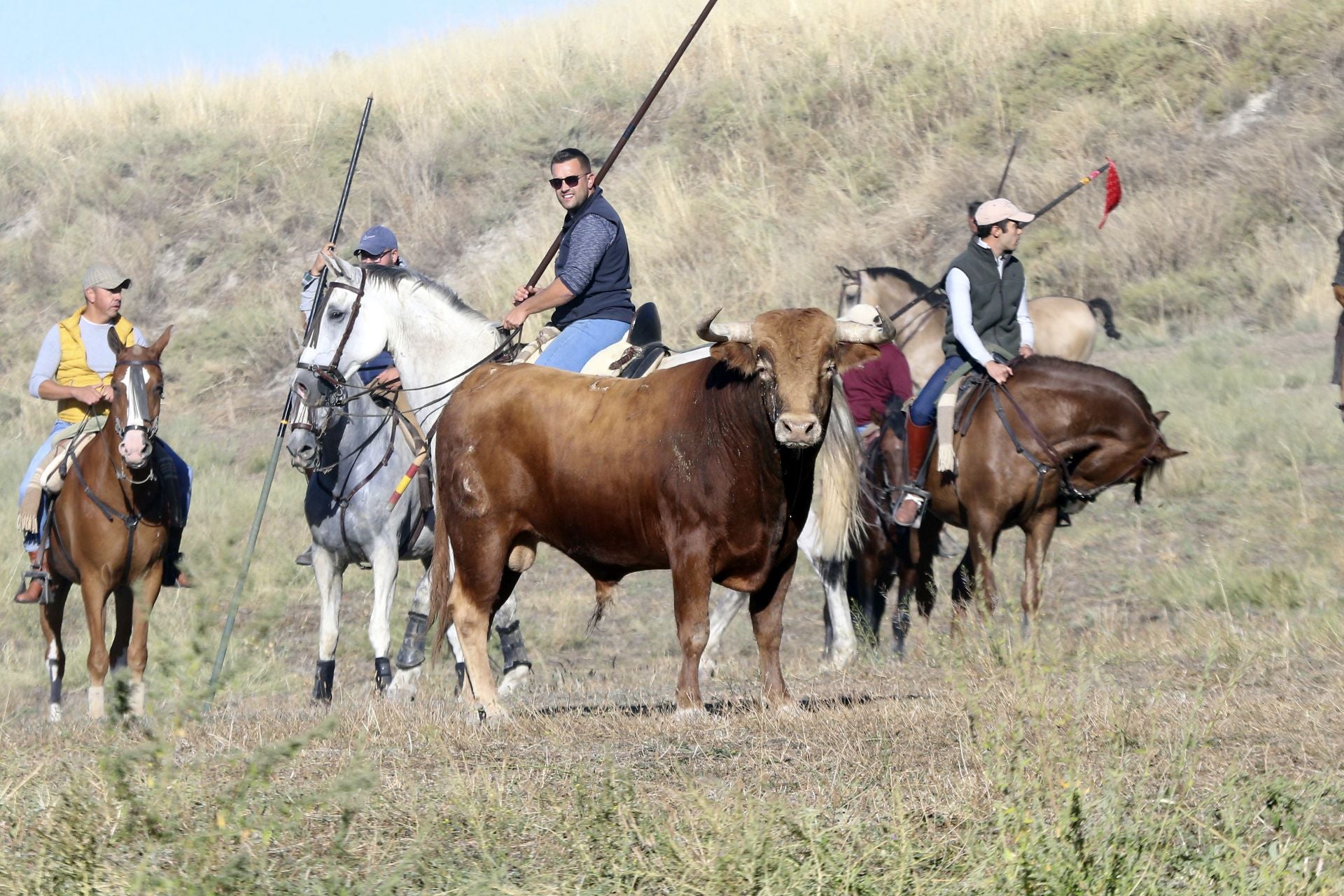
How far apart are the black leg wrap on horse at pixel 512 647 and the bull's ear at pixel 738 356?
168 inches

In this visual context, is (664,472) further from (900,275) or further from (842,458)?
(900,275)

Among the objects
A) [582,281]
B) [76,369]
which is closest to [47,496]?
[76,369]

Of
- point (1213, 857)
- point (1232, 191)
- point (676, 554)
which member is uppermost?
point (1232, 191)

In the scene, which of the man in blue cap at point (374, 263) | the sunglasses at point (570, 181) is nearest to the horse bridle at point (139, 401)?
the man in blue cap at point (374, 263)

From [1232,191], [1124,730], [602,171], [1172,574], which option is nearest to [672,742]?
[1124,730]

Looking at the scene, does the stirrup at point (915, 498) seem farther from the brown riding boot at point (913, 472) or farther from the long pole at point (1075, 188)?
the long pole at point (1075, 188)

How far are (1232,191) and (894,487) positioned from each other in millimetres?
13254

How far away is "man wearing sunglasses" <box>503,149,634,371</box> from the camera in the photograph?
937 centimetres

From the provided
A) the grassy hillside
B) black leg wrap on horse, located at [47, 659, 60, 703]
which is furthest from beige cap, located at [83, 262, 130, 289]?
the grassy hillside

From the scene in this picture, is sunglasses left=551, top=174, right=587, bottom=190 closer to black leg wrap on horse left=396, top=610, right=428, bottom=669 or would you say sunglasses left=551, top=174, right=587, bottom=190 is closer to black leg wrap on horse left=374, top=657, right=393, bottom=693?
black leg wrap on horse left=396, top=610, right=428, bottom=669

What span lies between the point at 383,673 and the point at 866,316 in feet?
14.3

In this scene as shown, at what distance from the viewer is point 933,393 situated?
11.3m

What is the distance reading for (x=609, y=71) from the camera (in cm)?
3089

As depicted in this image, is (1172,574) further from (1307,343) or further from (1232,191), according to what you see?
(1232,191)
